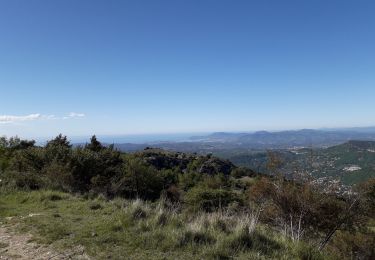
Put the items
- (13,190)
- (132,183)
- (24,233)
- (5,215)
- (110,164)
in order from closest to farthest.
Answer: (24,233) → (5,215) → (13,190) → (110,164) → (132,183)

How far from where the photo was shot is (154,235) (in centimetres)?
682

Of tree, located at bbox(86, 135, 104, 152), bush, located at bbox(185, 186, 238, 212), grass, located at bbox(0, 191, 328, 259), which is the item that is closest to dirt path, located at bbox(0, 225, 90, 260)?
grass, located at bbox(0, 191, 328, 259)

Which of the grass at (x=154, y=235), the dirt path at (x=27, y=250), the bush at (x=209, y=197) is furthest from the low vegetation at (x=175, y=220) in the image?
the bush at (x=209, y=197)

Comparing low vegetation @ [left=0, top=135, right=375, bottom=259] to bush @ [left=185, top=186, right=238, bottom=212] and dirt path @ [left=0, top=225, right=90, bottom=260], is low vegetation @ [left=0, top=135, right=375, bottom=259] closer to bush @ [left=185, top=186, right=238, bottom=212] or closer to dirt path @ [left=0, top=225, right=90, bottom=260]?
dirt path @ [left=0, top=225, right=90, bottom=260]

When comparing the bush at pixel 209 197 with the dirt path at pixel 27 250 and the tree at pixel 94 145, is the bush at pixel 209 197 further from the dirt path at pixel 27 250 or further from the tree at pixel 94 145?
the dirt path at pixel 27 250

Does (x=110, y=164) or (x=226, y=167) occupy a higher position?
(x=110, y=164)

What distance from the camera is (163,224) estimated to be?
25.7 feet

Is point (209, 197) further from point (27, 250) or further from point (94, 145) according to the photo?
point (27, 250)

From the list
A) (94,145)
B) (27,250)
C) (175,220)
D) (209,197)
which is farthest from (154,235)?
(94,145)

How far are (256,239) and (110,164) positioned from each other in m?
23.7

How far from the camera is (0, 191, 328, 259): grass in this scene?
6176 millimetres

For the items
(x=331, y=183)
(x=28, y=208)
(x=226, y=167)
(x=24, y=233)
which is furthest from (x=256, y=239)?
(x=226, y=167)

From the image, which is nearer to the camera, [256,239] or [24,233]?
[256,239]

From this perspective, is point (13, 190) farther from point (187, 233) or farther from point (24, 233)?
point (187, 233)
